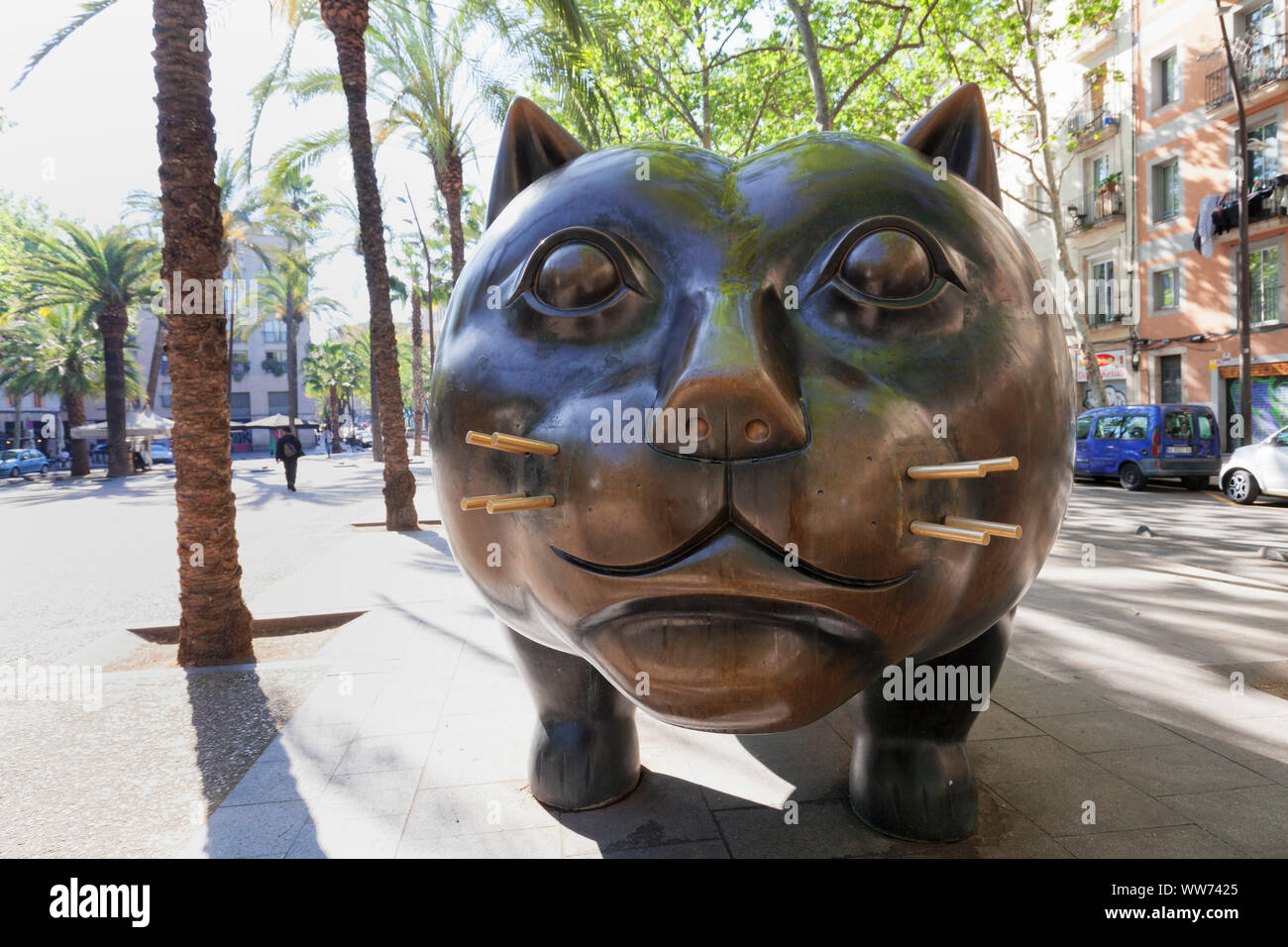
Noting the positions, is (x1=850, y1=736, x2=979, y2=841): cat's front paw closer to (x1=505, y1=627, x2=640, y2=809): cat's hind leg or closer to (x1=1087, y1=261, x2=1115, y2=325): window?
(x1=505, y1=627, x2=640, y2=809): cat's hind leg

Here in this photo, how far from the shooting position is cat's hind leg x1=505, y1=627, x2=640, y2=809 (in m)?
2.59

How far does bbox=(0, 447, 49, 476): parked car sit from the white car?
41.0 meters

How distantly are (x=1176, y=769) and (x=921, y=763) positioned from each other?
1374 millimetres

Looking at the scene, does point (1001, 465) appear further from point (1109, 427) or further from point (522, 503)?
point (1109, 427)

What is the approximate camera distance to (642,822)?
8.72 ft

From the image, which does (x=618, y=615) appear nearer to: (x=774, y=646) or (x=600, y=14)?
(x=774, y=646)

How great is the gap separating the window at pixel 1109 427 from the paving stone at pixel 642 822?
1728 cm

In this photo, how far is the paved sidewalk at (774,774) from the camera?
2527mm

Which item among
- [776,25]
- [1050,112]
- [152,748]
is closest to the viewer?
[152,748]

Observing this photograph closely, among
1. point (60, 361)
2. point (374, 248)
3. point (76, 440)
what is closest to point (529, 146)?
point (374, 248)

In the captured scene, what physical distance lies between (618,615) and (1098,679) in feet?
→ 12.6

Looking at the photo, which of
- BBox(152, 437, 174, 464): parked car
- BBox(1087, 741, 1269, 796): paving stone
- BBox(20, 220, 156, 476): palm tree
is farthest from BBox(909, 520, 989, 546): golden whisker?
BBox(152, 437, 174, 464): parked car

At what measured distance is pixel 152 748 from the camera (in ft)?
12.2
